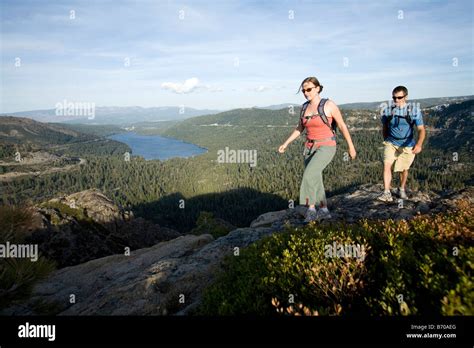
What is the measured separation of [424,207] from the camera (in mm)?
11328

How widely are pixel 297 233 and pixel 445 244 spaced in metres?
2.97

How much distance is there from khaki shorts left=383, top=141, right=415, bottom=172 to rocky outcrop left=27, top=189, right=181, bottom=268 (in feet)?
60.7

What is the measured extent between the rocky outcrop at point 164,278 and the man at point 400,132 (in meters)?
1.73

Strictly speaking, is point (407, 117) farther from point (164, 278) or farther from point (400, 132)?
point (164, 278)

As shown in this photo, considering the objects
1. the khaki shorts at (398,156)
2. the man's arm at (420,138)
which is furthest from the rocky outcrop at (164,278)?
the man's arm at (420,138)

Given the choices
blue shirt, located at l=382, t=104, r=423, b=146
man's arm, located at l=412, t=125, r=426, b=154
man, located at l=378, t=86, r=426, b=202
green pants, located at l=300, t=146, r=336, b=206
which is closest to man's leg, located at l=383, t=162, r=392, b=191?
man, located at l=378, t=86, r=426, b=202

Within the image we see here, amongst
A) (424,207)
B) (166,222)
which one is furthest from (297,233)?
(166,222)

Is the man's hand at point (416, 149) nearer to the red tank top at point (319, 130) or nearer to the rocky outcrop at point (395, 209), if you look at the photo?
the rocky outcrop at point (395, 209)

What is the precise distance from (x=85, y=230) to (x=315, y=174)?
2759 cm

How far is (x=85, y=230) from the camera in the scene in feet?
95.3

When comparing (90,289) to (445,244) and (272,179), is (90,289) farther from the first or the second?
(272,179)

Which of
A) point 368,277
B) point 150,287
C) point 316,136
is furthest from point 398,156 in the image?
point 150,287

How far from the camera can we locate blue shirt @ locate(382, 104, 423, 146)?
10108 mm

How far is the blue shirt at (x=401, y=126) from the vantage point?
10.1 meters
